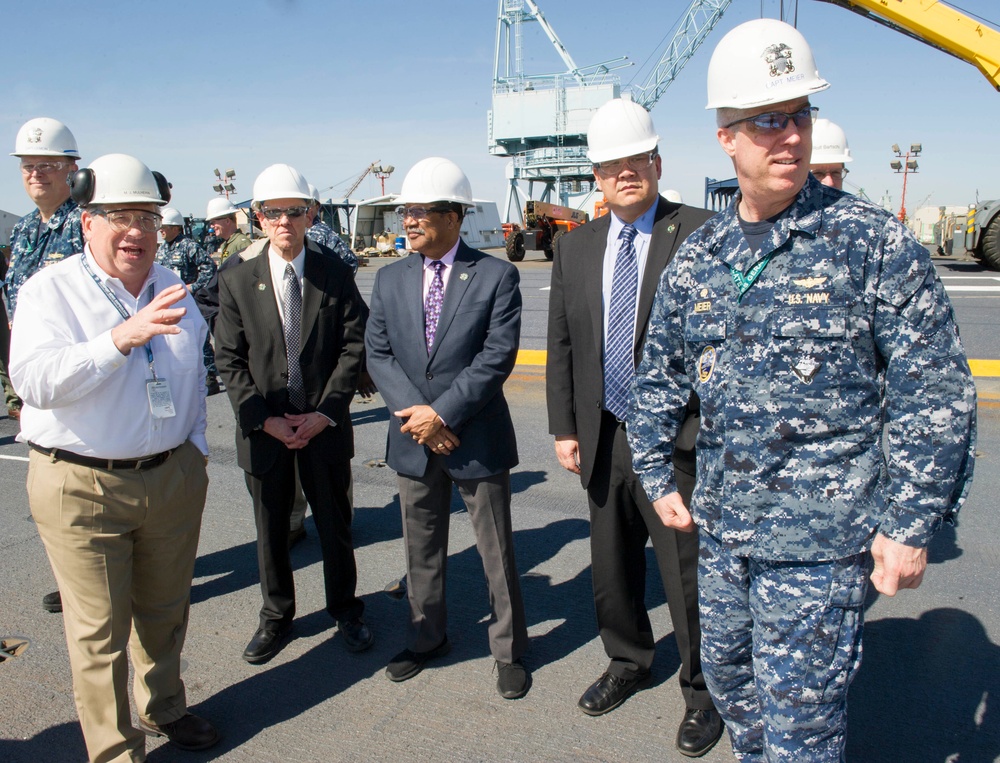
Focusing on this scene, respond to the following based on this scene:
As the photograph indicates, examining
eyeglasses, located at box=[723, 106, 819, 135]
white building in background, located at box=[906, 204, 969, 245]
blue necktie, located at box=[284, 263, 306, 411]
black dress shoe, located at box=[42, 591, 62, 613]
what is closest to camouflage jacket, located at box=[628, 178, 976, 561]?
eyeglasses, located at box=[723, 106, 819, 135]

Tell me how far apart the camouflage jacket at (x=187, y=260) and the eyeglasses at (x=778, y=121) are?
6852 mm

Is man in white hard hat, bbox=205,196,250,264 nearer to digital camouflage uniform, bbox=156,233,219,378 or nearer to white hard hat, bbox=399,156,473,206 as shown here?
digital camouflage uniform, bbox=156,233,219,378

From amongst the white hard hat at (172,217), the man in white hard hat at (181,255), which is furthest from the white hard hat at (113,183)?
the white hard hat at (172,217)

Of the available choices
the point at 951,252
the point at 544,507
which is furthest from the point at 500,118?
the point at 544,507

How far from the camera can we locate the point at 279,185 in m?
3.67

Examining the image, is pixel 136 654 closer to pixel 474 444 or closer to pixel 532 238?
pixel 474 444

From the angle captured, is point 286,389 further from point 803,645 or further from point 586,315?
point 803,645

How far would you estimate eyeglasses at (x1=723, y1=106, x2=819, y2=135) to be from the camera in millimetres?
2043

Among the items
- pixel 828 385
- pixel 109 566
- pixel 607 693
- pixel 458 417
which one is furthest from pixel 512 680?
pixel 828 385

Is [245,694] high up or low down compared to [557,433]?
down

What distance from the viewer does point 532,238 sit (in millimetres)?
28625

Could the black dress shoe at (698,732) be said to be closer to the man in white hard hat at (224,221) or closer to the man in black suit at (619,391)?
the man in black suit at (619,391)

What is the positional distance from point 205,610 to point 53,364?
200 cm

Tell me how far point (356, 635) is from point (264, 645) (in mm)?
413
